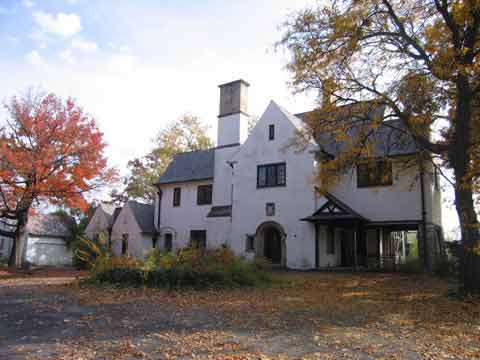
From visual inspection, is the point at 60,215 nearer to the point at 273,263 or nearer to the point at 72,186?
the point at 72,186

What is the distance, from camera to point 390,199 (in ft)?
74.3

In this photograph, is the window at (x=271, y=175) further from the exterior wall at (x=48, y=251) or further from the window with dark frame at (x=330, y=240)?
the exterior wall at (x=48, y=251)

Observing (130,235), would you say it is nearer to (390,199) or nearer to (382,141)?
(390,199)

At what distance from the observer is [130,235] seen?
104 feet

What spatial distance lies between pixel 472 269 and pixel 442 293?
4.97ft

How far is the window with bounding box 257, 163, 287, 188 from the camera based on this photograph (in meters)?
25.2

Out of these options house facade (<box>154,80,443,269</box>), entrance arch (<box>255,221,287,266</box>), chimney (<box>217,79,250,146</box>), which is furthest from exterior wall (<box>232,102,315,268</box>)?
chimney (<box>217,79,250,146</box>)

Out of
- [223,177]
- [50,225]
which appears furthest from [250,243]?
[50,225]

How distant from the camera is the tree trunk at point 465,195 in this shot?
12.4 m

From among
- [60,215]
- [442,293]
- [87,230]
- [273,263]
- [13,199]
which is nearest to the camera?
[442,293]

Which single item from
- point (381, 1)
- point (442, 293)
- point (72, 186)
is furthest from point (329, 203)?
point (72, 186)

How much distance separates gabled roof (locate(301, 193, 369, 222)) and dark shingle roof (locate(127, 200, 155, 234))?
13.3 metres

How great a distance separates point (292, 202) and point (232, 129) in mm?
7509

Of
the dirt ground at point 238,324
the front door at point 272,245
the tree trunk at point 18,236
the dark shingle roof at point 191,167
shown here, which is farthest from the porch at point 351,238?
the tree trunk at point 18,236
